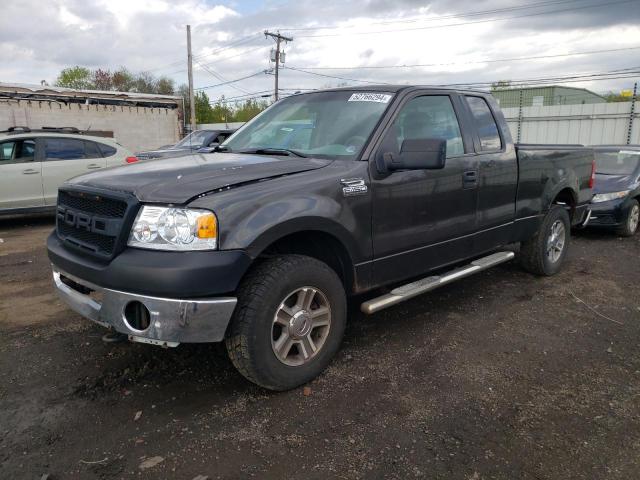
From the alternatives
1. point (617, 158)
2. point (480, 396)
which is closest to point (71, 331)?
point (480, 396)

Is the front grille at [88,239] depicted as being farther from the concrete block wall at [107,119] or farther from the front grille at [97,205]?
the concrete block wall at [107,119]

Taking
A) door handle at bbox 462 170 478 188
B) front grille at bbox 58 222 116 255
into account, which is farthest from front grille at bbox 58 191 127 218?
door handle at bbox 462 170 478 188

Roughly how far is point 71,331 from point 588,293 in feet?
16.2

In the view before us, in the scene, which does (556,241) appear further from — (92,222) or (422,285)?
(92,222)

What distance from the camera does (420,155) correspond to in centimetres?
336

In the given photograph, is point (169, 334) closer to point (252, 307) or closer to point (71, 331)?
point (252, 307)

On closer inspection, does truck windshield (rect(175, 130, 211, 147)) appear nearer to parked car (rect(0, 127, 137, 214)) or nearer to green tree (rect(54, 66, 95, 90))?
parked car (rect(0, 127, 137, 214))

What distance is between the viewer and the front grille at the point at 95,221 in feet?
9.23

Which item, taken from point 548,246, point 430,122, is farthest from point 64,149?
point 548,246

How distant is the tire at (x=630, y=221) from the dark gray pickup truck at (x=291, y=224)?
432 centimetres

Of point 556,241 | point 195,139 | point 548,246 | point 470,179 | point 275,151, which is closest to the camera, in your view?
point 275,151

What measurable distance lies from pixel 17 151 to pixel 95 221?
7121mm

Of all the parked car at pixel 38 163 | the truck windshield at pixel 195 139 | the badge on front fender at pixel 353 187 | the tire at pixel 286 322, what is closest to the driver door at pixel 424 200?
the badge on front fender at pixel 353 187

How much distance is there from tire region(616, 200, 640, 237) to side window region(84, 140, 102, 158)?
365 inches
